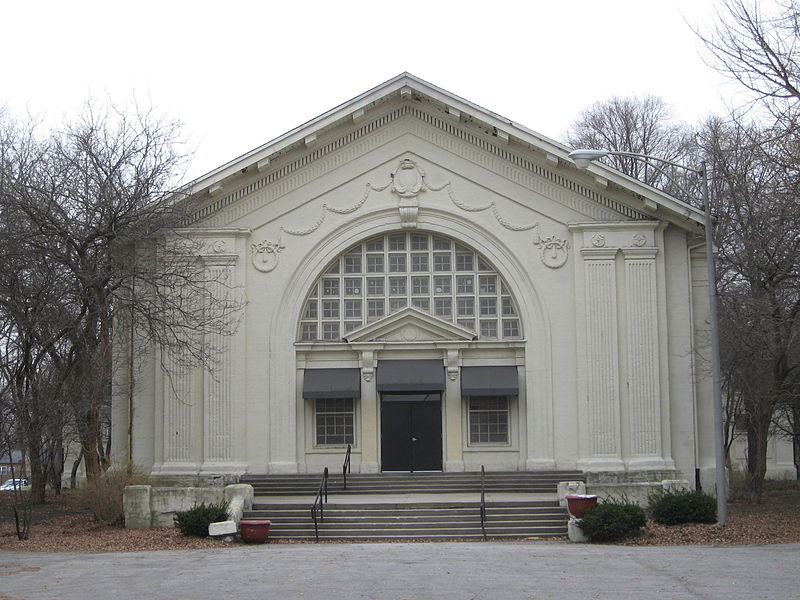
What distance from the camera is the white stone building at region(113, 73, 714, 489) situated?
30250 mm

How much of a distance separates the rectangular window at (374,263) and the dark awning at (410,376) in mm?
2589

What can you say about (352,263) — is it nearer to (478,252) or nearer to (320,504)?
(478,252)

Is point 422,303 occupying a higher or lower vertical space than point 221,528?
higher

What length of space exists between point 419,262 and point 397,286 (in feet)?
3.04

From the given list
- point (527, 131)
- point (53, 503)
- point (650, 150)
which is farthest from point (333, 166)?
point (650, 150)

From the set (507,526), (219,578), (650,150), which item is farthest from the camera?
(650,150)

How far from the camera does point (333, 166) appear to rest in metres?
31.6

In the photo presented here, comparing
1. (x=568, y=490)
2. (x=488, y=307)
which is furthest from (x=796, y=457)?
(x=568, y=490)

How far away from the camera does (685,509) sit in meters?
23.8

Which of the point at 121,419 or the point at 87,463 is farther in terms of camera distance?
the point at 121,419

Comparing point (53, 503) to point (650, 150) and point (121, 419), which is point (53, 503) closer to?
point (121, 419)

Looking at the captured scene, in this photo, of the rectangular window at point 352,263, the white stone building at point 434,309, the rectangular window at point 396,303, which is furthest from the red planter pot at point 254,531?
the rectangular window at point 352,263

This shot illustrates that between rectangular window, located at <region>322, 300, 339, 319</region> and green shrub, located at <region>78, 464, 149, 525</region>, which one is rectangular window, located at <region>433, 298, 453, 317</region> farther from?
green shrub, located at <region>78, 464, 149, 525</region>

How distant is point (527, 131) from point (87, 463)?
14.5m
